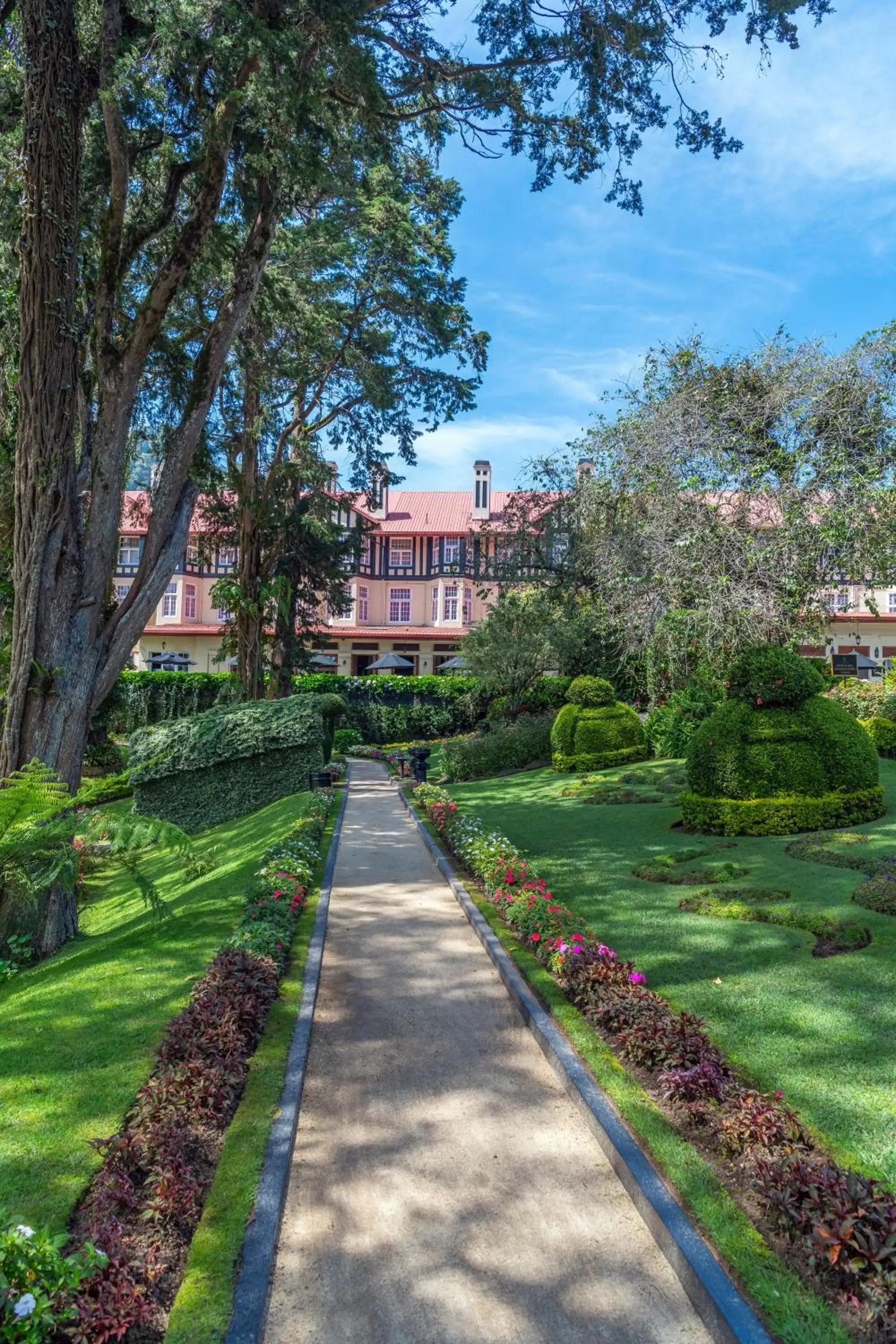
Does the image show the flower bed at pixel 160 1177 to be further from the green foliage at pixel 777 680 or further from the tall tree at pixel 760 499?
the tall tree at pixel 760 499

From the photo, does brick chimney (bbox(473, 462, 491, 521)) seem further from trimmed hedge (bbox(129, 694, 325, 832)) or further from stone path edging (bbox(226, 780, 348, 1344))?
stone path edging (bbox(226, 780, 348, 1344))

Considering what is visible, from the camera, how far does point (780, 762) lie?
1168 cm

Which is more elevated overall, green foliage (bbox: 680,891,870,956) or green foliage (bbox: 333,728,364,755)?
green foliage (bbox: 680,891,870,956)

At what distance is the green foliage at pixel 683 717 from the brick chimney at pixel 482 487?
31.6 m

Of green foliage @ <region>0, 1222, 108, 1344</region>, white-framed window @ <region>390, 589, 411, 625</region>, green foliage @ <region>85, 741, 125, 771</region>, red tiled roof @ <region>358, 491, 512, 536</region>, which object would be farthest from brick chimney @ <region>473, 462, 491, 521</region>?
green foliage @ <region>0, 1222, 108, 1344</region>

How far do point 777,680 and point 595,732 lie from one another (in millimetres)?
9032

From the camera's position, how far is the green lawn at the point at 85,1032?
13.0 feet

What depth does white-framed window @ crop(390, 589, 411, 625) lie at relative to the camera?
50.8 m

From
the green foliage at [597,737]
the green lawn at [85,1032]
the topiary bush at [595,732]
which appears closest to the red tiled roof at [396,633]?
the topiary bush at [595,732]

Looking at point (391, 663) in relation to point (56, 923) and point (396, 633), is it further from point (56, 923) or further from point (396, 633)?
point (56, 923)

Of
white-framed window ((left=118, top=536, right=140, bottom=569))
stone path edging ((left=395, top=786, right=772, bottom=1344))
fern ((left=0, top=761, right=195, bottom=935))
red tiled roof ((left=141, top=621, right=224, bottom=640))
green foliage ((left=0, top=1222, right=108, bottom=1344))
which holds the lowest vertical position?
stone path edging ((left=395, top=786, right=772, bottom=1344))

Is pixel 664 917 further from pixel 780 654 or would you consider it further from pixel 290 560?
pixel 290 560

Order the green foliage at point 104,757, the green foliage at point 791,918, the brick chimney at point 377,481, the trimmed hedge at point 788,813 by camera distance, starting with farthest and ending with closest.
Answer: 1. the green foliage at point 104,757
2. the brick chimney at point 377,481
3. the trimmed hedge at point 788,813
4. the green foliage at point 791,918

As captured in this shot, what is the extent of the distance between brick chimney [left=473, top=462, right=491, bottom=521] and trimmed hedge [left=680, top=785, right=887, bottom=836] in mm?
40635
